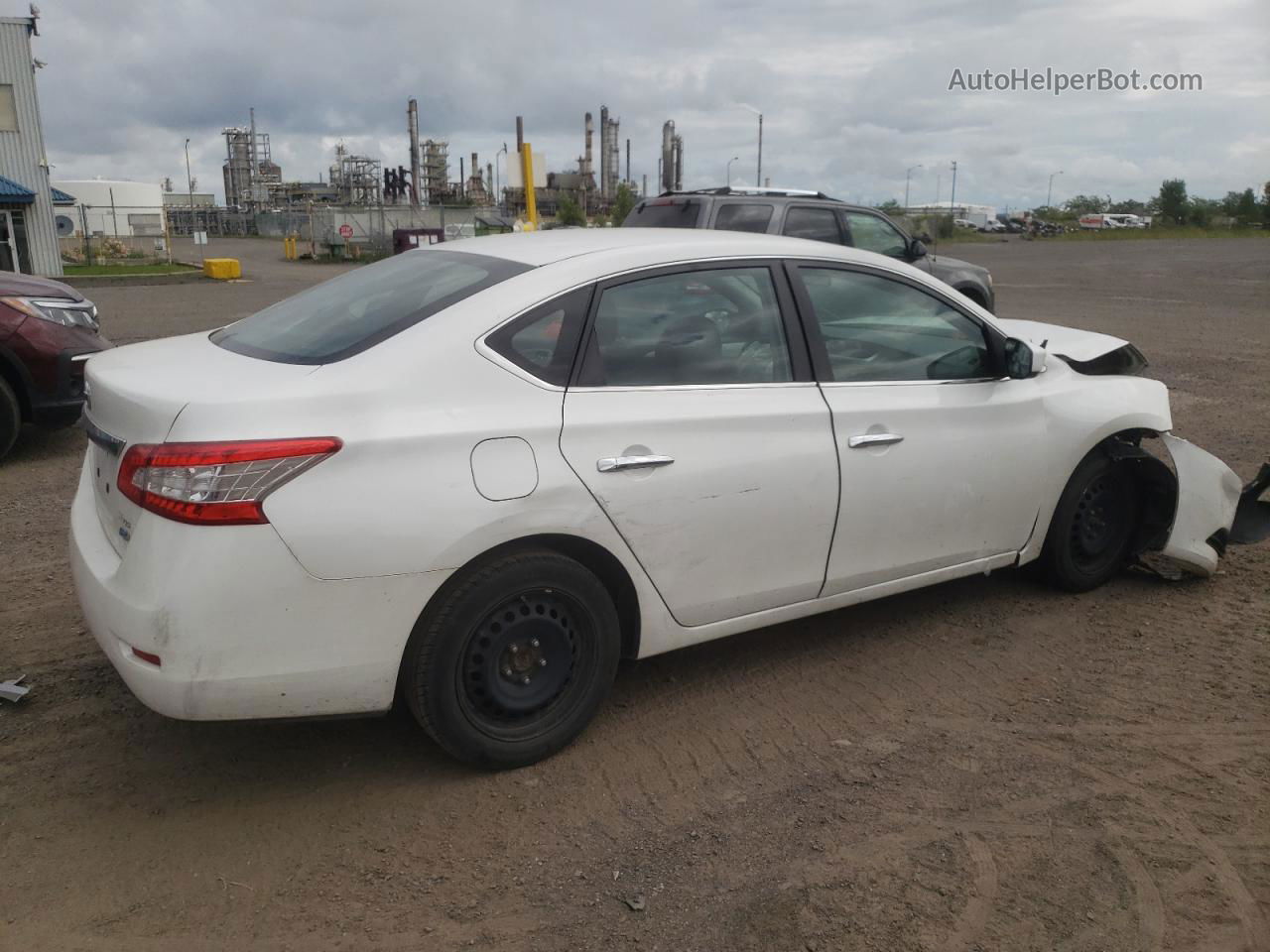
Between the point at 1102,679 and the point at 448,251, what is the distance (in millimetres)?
2987

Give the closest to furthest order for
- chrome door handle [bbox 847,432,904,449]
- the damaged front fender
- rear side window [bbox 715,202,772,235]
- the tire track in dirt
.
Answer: the tire track in dirt
chrome door handle [bbox 847,432,904,449]
the damaged front fender
rear side window [bbox 715,202,772,235]

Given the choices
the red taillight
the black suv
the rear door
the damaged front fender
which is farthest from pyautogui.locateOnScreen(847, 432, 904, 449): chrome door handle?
the black suv

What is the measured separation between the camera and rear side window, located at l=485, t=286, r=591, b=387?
10.6ft

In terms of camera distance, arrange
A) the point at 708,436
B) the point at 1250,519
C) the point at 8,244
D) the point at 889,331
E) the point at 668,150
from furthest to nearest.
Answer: the point at 668,150 < the point at 8,244 < the point at 1250,519 < the point at 889,331 < the point at 708,436

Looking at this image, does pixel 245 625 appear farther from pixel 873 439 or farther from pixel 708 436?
pixel 873 439

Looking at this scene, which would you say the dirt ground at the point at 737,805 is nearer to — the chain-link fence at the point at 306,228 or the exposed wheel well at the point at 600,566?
the exposed wheel well at the point at 600,566

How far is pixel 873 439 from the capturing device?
3846mm

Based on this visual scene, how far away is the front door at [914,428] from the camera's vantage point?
12.7 ft

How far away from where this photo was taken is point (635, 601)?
11.3 feet

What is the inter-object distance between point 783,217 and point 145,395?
7752mm

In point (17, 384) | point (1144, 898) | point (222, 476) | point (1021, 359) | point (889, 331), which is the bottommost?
point (1144, 898)

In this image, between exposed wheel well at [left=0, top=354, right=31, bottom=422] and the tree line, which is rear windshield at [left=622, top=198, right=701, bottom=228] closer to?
exposed wheel well at [left=0, top=354, right=31, bottom=422]

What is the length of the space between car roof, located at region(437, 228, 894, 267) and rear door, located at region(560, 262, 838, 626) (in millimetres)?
69

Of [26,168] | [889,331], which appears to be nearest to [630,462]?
[889,331]
